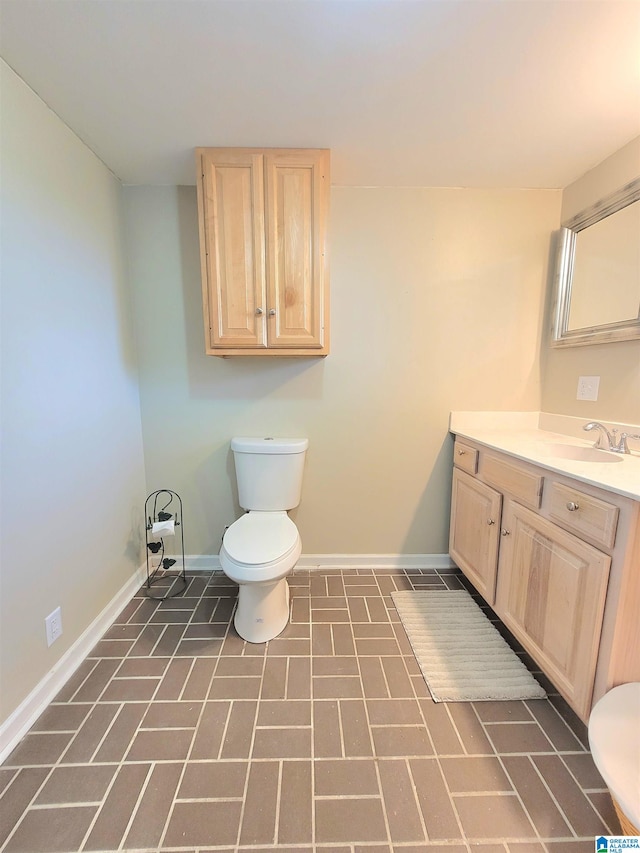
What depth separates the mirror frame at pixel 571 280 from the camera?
4.88 ft

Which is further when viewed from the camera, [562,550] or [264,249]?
[264,249]

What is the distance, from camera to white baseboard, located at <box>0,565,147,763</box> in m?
1.11

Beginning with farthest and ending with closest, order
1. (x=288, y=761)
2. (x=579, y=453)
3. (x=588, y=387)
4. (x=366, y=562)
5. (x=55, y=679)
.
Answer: (x=366, y=562), (x=588, y=387), (x=579, y=453), (x=55, y=679), (x=288, y=761)

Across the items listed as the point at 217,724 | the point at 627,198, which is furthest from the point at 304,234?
the point at 217,724

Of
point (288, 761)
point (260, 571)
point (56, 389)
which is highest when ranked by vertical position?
point (56, 389)

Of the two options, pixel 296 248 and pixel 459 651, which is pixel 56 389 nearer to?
pixel 296 248

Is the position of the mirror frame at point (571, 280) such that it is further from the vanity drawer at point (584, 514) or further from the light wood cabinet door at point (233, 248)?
the light wood cabinet door at point (233, 248)

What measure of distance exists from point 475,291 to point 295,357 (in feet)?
3.58

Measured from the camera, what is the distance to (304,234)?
1632mm

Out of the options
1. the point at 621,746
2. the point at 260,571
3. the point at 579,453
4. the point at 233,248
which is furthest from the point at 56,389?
the point at 579,453

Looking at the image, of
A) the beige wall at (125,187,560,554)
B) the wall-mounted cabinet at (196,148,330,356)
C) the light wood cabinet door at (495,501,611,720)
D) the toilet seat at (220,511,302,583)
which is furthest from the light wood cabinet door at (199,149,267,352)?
the light wood cabinet door at (495,501,611,720)

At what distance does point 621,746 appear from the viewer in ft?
2.94

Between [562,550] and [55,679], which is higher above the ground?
[562,550]

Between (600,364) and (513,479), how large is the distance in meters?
0.78
